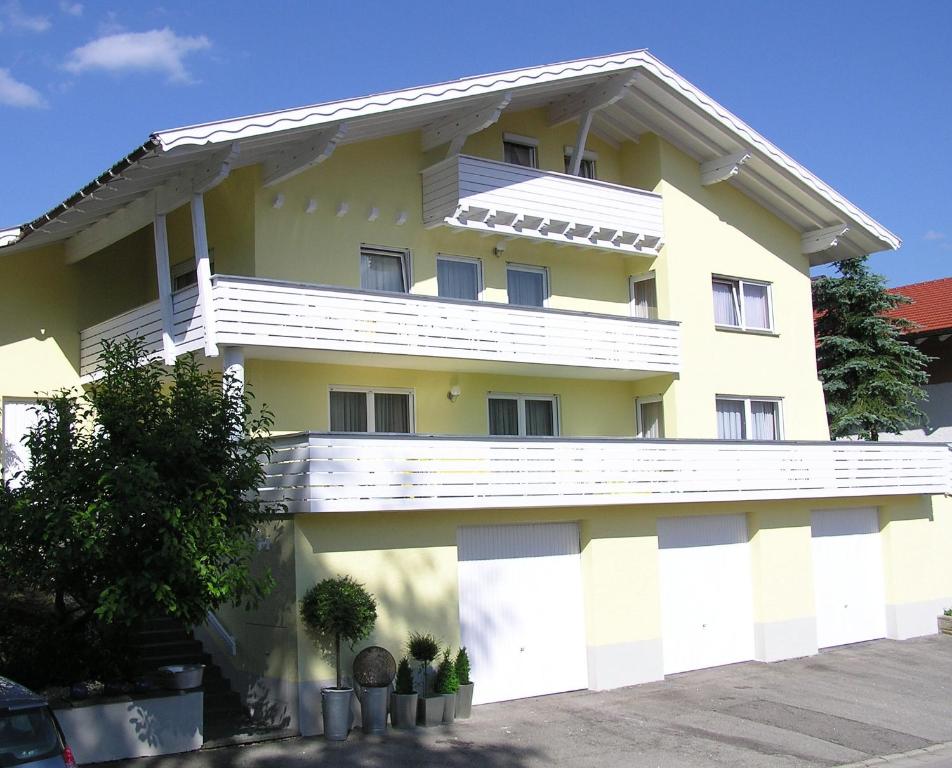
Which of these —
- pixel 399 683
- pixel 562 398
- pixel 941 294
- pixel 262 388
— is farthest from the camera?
pixel 941 294

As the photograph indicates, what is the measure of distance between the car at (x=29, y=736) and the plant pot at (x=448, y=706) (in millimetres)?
6748

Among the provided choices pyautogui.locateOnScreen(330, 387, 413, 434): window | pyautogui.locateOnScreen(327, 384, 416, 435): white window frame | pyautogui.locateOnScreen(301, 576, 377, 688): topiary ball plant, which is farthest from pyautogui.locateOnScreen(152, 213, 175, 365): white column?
pyautogui.locateOnScreen(301, 576, 377, 688): topiary ball plant

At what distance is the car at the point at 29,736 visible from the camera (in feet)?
26.0

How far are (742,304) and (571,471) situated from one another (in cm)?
774

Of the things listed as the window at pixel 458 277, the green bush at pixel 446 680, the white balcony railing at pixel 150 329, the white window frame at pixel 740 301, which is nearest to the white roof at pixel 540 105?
the white balcony railing at pixel 150 329

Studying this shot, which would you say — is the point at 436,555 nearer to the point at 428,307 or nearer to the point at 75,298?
the point at 428,307

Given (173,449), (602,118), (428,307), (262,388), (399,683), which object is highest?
(602,118)

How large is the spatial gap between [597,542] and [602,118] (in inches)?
355

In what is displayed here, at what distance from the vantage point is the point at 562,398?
20.5 meters

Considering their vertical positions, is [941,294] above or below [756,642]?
above

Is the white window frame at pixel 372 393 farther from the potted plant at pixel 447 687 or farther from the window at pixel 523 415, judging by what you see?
the potted plant at pixel 447 687

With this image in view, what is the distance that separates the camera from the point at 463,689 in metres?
14.7

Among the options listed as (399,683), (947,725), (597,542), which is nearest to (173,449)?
(399,683)

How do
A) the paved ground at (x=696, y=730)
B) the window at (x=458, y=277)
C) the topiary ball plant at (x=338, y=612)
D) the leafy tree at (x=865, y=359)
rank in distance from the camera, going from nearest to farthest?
the paved ground at (x=696, y=730) → the topiary ball plant at (x=338, y=612) → the window at (x=458, y=277) → the leafy tree at (x=865, y=359)
